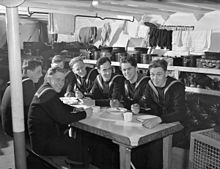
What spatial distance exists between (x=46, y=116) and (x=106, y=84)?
0.83m

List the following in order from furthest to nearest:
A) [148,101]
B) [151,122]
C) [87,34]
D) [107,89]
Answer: [87,34]
[107,89]
[148,101]
[151,122]

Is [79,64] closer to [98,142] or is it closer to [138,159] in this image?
[98,142]

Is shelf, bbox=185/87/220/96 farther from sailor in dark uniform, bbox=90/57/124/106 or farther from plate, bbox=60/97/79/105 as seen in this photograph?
plate, bbox=60/97/79/105

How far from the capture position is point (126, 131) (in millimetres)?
1586

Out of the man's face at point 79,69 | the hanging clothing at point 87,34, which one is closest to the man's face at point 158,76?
the man's face at point 79,69

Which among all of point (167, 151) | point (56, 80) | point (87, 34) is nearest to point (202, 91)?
point (167, 151)

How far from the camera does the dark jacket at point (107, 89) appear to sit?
2389mm

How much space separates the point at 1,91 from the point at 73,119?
927mm

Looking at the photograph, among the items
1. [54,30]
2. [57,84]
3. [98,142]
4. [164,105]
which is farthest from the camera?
[54,30]

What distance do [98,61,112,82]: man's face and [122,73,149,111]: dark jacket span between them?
205mm

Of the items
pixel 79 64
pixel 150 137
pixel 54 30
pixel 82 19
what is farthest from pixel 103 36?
pixel 150 137

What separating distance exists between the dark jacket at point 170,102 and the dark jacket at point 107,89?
332 millimetres

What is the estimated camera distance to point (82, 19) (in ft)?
17.2

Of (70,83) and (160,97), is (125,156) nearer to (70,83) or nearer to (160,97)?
(160,97)
